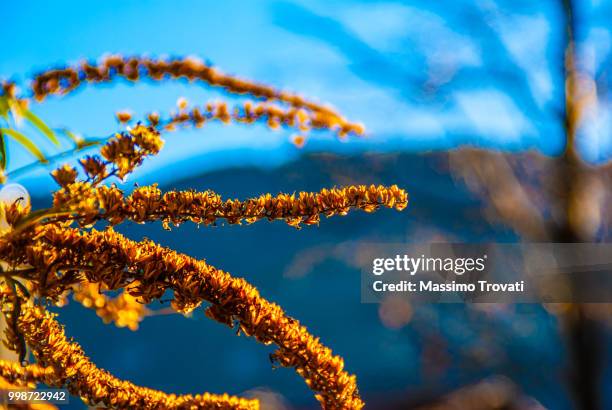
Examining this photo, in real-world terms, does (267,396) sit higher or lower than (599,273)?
lower

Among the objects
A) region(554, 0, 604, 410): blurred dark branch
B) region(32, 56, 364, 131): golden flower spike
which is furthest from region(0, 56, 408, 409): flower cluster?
region(554, 0, 604, 410): blurred dark branch

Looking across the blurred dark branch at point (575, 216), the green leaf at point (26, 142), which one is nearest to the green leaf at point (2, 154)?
the green leaf at point (26, 142)

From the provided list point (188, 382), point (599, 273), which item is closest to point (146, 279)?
point (188, 382)

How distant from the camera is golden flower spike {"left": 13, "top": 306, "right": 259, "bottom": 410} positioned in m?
0.20

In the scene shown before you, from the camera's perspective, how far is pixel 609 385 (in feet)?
3.88

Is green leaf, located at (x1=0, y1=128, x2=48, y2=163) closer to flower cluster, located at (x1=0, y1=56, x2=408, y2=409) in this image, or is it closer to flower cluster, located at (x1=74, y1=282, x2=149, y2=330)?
flower cluster, located at (x1=0, y1=56, x2=408, y2=409)

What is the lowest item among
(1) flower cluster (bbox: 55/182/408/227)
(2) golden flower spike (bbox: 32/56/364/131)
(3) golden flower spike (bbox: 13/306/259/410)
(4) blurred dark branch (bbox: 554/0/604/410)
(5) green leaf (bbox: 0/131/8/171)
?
(3) golden flower spike (bbox: 13/306/259/410)

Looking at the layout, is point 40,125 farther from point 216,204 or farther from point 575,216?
point 575,216

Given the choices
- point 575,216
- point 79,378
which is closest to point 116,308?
point 79,378

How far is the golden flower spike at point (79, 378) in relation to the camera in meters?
0.20

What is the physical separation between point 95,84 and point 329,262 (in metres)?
1.13

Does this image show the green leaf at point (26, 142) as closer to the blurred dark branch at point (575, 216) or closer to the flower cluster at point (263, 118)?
the flower cluster at point (263, 118)

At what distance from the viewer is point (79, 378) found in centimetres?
21

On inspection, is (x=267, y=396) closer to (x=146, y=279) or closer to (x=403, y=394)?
(x=403, y=394)
